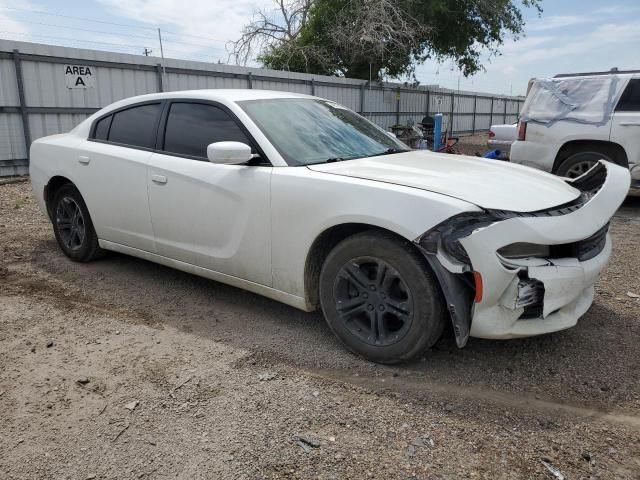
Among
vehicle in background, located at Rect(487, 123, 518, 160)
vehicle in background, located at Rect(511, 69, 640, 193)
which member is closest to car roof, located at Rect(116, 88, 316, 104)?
vehicle in background, located at Rect(511, 69, 640, 193)

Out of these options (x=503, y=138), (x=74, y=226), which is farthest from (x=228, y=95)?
(x=503, y=138)

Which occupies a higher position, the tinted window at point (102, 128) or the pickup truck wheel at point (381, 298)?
the tinted window at point (102, 128)

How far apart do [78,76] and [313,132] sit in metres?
8.68

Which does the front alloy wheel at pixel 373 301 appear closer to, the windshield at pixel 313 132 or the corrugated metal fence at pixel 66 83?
the windshield at pixel 313 132

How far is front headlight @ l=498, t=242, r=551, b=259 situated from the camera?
2746 millimetres

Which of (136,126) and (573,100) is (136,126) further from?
(573,100)

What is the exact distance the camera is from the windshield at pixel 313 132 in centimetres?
357

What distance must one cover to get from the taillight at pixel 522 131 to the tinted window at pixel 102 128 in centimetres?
603

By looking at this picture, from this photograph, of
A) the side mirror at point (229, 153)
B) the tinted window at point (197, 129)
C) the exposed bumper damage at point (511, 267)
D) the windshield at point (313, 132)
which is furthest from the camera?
the tinted window at point (197, 129)

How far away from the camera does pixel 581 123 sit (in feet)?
24.9

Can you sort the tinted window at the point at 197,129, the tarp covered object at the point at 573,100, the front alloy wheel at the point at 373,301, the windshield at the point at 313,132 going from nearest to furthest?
the front alloy wheel at the point at 373,301 → the windshield at the point at 313,132 → the tinted window at the point at 197,129 → the tarp covered object at the point at 573,100

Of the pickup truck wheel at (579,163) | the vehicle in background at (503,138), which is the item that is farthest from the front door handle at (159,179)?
the vehicle in background at (503,138)

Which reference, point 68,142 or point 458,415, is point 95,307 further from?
point 458,415

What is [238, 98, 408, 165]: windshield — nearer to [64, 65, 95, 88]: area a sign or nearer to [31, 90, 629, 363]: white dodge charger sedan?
[31, 90, 629, 363]: white dodge charger sedan
